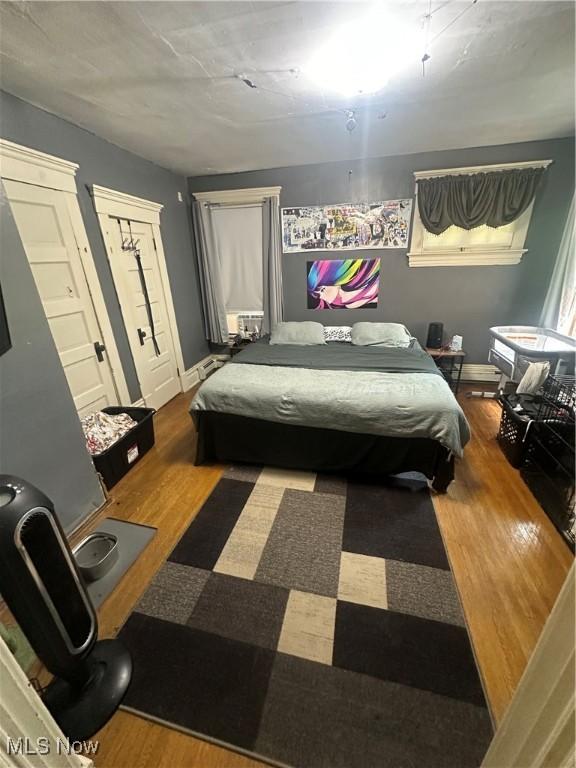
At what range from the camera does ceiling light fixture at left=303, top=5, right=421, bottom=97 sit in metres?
1.40

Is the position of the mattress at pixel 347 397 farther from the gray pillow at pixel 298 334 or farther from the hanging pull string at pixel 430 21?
the hanging pull string at pixel 430 21

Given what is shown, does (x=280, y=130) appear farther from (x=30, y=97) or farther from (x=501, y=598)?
(x=501, y=598)

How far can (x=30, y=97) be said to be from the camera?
6.10 feet

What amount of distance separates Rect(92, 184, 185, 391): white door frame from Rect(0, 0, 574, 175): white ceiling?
0.42 metres

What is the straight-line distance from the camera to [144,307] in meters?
3.09

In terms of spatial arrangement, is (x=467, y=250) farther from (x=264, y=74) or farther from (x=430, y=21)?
(x=264, y=74)

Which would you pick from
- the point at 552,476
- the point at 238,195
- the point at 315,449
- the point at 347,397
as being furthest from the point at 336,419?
the point at 238,195

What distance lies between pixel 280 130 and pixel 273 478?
280 centimetres

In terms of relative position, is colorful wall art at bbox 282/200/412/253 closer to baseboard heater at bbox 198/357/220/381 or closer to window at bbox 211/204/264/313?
window at bbox 211/204/264/313

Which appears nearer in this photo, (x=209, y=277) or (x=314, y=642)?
(x=314, y=642)

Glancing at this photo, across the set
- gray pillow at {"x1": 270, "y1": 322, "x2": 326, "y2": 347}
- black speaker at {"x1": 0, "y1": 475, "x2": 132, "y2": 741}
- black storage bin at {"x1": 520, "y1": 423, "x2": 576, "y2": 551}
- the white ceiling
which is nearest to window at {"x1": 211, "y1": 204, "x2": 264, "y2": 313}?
gray pillow at {"x1": 270, "y1": 322, "x2": 326, "y2": 347}

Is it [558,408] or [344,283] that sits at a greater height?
[344,283]

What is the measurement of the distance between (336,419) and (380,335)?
1606mm

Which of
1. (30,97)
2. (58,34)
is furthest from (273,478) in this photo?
(30,97)
